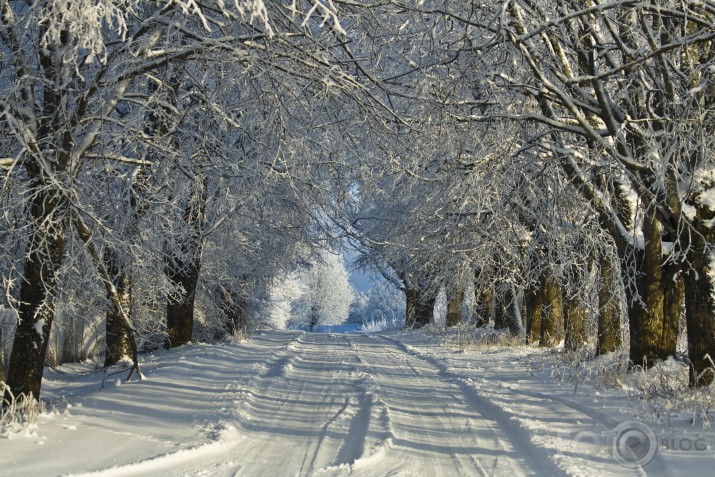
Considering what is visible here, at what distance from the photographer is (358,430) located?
6289 millimetres

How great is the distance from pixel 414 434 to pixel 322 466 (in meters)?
1.44

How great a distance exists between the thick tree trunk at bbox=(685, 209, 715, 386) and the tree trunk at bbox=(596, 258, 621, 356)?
3.74 metres

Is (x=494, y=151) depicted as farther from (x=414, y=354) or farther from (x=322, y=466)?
(x=414, y=354)

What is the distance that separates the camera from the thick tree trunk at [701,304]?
7.44m

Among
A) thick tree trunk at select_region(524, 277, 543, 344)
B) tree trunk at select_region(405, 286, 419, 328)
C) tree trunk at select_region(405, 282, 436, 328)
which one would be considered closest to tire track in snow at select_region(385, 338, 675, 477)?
thick tree trunk at select_region(524, 277, 543, 344)

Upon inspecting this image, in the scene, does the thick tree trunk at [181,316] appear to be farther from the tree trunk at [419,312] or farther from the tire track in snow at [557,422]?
the tree trunk at [419,312]

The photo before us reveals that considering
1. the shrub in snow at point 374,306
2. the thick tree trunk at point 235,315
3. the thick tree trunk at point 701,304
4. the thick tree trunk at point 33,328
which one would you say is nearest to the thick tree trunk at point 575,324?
the thick tree trunk at point 701,304

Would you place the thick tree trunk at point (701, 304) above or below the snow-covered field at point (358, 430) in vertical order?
above

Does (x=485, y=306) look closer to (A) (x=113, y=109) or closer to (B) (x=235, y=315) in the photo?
(B) (x=235, y=315)

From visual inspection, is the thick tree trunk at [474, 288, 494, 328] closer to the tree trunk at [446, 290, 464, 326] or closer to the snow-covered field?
the tree trunk at [446, 290, 464, 326]

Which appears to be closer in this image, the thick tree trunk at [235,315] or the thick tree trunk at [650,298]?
the thick tree trunk at [650,298]

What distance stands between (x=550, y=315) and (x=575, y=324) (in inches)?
90.9

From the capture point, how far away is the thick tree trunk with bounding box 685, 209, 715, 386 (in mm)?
7438

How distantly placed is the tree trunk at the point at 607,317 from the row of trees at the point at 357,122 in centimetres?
5
